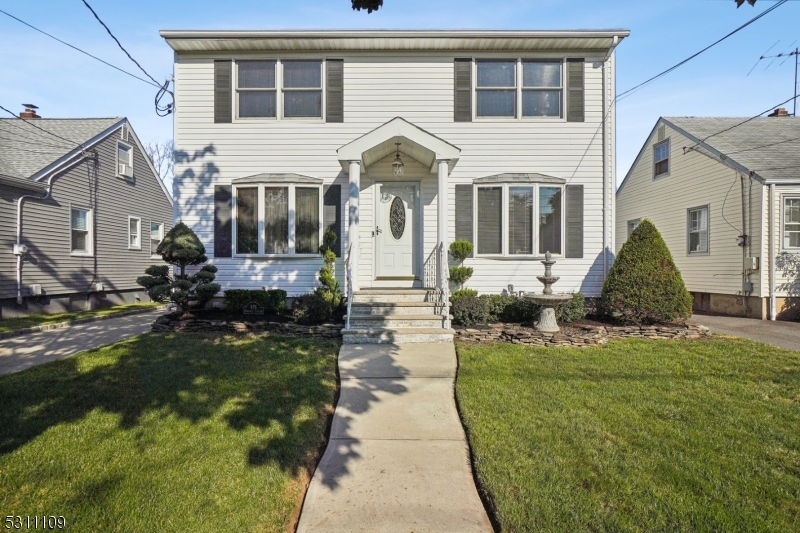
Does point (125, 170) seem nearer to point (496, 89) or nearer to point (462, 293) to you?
point (496, 89)

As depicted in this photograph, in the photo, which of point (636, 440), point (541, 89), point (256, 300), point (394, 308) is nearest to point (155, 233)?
point (256, 300)

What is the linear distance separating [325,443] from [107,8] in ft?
29.0

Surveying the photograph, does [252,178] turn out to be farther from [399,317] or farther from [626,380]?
[626,380]

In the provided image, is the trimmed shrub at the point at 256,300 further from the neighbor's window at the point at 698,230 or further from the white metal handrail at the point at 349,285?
the neighbor's window at the point at 698,230

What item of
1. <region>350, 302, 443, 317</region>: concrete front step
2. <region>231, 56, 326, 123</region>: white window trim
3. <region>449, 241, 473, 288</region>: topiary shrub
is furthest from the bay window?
<region>231, 56, 326, 123</region>: white window trim

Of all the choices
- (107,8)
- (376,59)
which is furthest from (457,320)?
(107,8)

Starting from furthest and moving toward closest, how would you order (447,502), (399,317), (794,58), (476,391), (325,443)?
(794,58) → (399,317) → (476,391) → (325,443) → (447,502)

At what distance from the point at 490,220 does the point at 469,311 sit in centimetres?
215

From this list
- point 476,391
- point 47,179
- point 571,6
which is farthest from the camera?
point 47,179

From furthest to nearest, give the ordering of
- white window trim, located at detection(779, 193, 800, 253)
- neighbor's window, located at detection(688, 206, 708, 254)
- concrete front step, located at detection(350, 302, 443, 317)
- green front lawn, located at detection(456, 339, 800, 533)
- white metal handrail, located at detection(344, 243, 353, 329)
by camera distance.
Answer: neighbor's window, located at detection(688, 206, 708, 254) < white window trim, located at detection(779, 193, 800, 253) < concrete front step, located at detection(350, 302, 443, 317) < white metal handrail, located at detection(344, 243, 353, 329) < green front lawn, located at detection(456, 339, 800, 533)

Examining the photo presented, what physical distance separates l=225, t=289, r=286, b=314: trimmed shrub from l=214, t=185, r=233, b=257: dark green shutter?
1.08m

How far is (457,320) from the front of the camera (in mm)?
7281

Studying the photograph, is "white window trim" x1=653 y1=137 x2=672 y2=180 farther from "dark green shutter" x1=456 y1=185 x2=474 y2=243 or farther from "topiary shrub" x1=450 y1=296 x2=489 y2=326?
"topiary shrub" x1=450 y1=296 x2=489 y2=326

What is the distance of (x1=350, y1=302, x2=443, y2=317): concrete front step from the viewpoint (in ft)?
22.5
